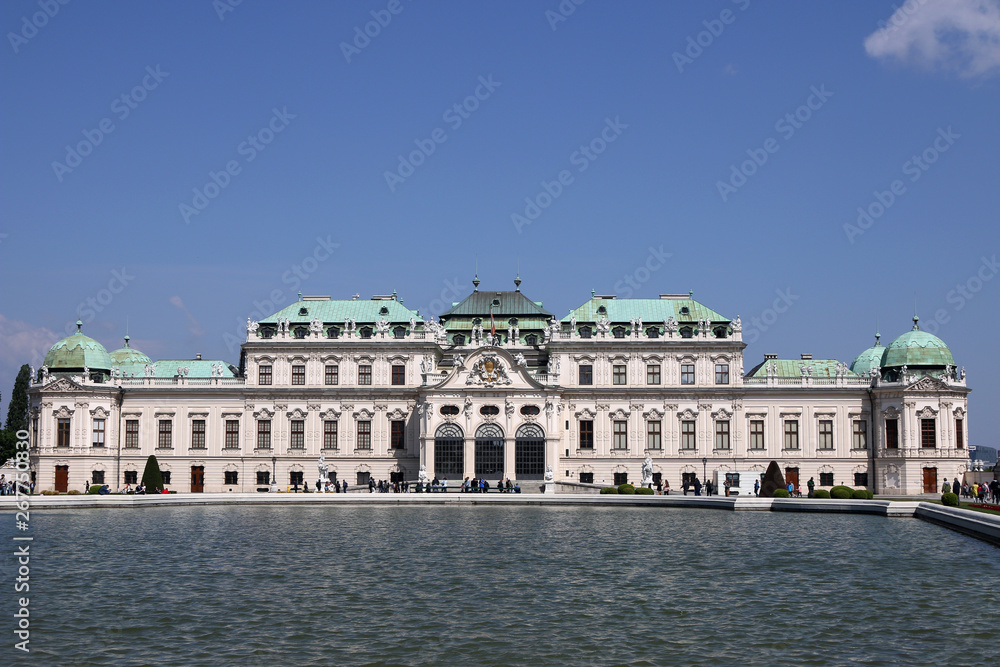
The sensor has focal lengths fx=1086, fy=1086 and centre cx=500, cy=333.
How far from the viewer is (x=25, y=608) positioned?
3256 centimetres

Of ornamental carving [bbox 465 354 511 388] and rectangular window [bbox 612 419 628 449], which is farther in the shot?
rectangular window [bbox 612 419 628 449]

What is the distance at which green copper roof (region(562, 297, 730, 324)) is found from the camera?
315 feet

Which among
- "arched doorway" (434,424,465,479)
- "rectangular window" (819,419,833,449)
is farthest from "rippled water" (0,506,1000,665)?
"rectangular window" (819,419,833,449)

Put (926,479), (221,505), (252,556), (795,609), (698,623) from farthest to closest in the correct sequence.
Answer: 1. (926,479)
2. (221,505)
3. (252,556)
4. (795,609)
5. (698,623)

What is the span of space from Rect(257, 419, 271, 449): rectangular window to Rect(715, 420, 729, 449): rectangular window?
3944 centimetres

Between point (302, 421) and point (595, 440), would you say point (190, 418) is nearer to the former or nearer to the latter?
point (302, 421)

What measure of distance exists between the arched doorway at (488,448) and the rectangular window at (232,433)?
21.9m

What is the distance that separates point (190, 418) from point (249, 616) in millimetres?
68089

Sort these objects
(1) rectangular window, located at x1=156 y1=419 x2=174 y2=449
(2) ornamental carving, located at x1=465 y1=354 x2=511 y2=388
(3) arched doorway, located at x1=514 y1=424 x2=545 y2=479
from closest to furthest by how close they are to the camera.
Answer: (3) arched doorway, located at x1=514 y1=424 x2=545 y2=479 → (2) ornamental carving, located at x1=465 y1=354 x2=511 y2=388 → (1) rectangular window, located at x1=156 y1=419 x2=174 y2=449

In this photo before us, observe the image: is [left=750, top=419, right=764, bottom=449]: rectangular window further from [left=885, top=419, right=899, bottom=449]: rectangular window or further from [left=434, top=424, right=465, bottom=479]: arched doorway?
[left=434, top=424, right=465, bottom=479]: arched doorway

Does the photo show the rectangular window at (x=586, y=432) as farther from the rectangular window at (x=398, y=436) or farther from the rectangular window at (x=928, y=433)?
the rectangular window at (x=928, y=433)

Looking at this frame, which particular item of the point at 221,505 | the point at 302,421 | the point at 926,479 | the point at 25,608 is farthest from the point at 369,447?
the point at 25,608

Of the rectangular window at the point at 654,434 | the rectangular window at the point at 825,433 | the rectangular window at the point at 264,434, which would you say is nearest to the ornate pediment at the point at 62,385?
the rectangular window at the point at 264,434

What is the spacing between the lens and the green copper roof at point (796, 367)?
98.0 m
